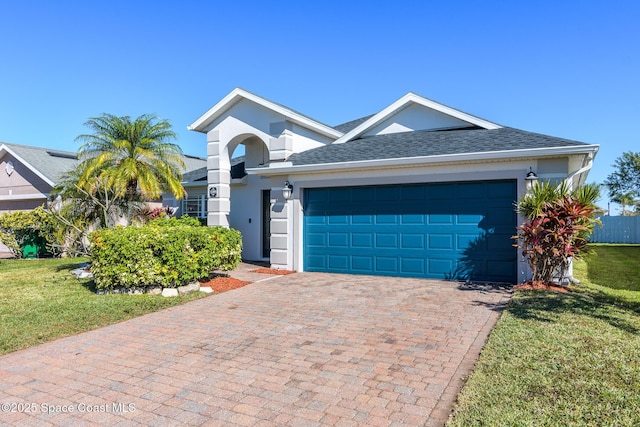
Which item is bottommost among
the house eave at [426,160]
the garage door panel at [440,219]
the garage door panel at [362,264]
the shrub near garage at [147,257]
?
the garage door panel at [362,264]

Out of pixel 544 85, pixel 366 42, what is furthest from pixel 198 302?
pixel 544 85

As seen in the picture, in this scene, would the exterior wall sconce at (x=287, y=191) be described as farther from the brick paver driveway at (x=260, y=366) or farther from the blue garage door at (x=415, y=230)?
the brick paver driveway at (x=260, y=366)

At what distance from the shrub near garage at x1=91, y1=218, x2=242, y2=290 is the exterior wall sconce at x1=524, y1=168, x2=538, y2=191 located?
7624mm

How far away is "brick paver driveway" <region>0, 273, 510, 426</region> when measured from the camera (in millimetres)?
3592

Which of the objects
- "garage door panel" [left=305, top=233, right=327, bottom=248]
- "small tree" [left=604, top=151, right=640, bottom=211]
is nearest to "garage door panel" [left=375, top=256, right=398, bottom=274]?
"garage door panel" [left=305, top=233, right=327, bottom=248]

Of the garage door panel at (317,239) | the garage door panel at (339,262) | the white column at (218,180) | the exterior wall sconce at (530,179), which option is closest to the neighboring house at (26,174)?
the white column at (218,180)

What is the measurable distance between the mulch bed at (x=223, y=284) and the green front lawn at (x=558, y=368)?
602 cm

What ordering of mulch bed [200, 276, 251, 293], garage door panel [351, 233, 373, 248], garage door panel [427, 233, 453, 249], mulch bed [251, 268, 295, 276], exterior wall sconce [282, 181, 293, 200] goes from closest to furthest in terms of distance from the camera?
1. mulch bed [200, 276, 251, 293]
2. garage door panel [427, 233, 453, 249]
3. garage door panel [351, 233, 373, 248]
4. mulch bed [251, 268, 295, 276]
5. exterior wall sconce [282, 181, 293, 200]

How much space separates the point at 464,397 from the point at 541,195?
648cm

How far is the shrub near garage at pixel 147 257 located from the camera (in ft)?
27.9

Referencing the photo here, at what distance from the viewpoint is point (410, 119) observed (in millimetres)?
13703

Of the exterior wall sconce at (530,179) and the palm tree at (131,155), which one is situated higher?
the palm tree at (131,155)

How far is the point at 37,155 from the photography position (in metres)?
20.2

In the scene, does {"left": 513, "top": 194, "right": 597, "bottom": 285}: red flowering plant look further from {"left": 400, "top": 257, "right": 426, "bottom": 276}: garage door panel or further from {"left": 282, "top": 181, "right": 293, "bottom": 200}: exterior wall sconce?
{"left": 282, "top": 181, "right": 293, "bottom": 200}: exterior wall sconce
